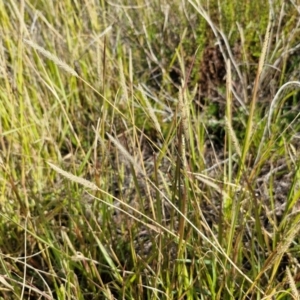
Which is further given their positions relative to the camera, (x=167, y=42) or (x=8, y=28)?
(x=167, y=42)

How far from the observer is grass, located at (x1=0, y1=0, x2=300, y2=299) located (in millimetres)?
898

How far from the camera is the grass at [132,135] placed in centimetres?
90

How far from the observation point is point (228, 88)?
0.67 meters

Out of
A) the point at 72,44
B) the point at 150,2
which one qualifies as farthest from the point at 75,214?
the point at 150,2

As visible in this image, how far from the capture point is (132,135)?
1.24 m

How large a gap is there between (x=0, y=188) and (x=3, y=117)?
0.19 meters

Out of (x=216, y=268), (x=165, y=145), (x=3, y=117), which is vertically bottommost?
(x=216, y=268)

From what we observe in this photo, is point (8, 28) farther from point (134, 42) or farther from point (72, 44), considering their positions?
point (134, 42)

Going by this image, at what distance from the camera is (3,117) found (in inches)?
47.7

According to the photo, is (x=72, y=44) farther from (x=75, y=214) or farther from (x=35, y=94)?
(x=75, y=214)

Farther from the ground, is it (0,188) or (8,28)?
(8,28)

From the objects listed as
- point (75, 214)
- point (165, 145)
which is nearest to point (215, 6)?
point (75, 214)

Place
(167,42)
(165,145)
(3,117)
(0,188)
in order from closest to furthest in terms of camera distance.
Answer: (165,145), (0,188), (3,117), (167,42)

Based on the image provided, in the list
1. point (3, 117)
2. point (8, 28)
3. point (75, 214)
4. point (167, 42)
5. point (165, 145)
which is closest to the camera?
point (165, 145)
